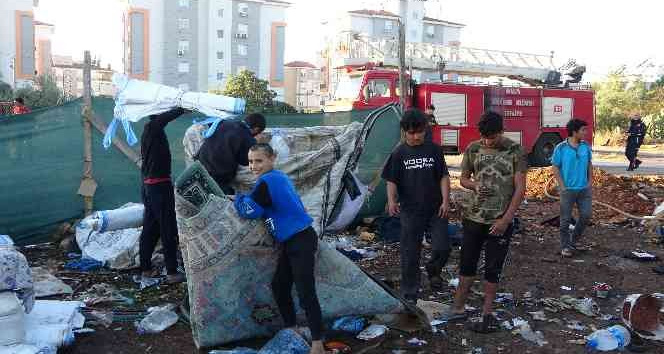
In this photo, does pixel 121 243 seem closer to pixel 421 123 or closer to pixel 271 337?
pixel 271 337

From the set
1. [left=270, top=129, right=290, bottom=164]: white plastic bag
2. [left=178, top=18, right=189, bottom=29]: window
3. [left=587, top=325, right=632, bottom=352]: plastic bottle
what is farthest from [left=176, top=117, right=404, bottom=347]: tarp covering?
[left=178, top=18, right=189, bottom=29]: window

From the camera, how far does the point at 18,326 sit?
354cm

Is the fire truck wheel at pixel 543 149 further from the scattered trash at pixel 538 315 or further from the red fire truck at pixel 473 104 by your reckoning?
the scattered trash at pixel 538 315

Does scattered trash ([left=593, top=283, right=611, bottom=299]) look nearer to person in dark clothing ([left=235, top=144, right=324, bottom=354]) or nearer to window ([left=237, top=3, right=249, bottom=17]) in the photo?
person in dark clothing ([left=235, top=144, right=324, bottom=354])

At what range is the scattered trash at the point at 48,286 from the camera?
5.00 metres

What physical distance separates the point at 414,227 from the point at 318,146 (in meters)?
2.13

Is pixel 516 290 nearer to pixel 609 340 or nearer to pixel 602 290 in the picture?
pixel 602 290

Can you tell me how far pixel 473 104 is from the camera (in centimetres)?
1595

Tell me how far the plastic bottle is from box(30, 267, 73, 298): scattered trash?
Result: 13.7 ft

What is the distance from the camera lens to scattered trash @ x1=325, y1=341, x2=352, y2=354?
386 cm

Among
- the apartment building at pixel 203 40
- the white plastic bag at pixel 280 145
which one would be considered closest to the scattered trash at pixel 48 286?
the white plastic bag at pixel 280 145

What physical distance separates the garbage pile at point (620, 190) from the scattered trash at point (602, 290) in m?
3.76

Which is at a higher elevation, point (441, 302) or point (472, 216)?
point (472, 216)

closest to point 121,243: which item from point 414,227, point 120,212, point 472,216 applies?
→ point 120,212
